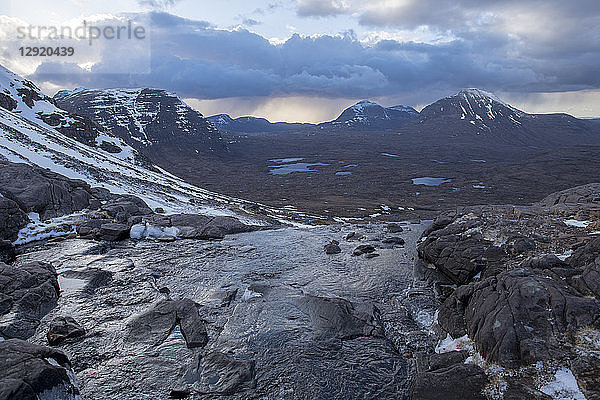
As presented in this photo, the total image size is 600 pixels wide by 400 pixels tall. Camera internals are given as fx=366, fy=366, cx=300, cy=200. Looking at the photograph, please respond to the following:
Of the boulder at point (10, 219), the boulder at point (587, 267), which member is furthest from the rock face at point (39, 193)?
the boulder at point (587, 267)

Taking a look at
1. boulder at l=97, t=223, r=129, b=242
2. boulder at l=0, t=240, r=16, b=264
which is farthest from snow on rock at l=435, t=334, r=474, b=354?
boulder at l=0, t=240, r=16, b=264

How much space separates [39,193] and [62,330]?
20.1m

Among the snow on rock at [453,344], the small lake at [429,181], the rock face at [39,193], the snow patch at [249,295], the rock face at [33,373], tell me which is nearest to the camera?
the rock face at [33,373]

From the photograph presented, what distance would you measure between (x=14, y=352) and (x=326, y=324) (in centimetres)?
1159

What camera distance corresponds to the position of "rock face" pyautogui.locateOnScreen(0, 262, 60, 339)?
50.0ft

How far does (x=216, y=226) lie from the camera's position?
33062 millimetres

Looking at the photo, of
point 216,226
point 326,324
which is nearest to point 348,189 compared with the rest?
point 216,226

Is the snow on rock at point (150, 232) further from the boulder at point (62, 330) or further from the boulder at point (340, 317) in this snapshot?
the boulder at point (340, 317)

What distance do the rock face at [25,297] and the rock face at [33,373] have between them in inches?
168

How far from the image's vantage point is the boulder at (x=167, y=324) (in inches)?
603

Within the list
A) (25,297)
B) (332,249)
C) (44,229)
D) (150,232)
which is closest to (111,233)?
(150,232)

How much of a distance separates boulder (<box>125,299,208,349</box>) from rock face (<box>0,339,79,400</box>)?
3.56 m

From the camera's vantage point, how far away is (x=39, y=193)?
3033cm

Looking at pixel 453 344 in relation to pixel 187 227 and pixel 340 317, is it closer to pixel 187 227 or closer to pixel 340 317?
pixel 340 317
